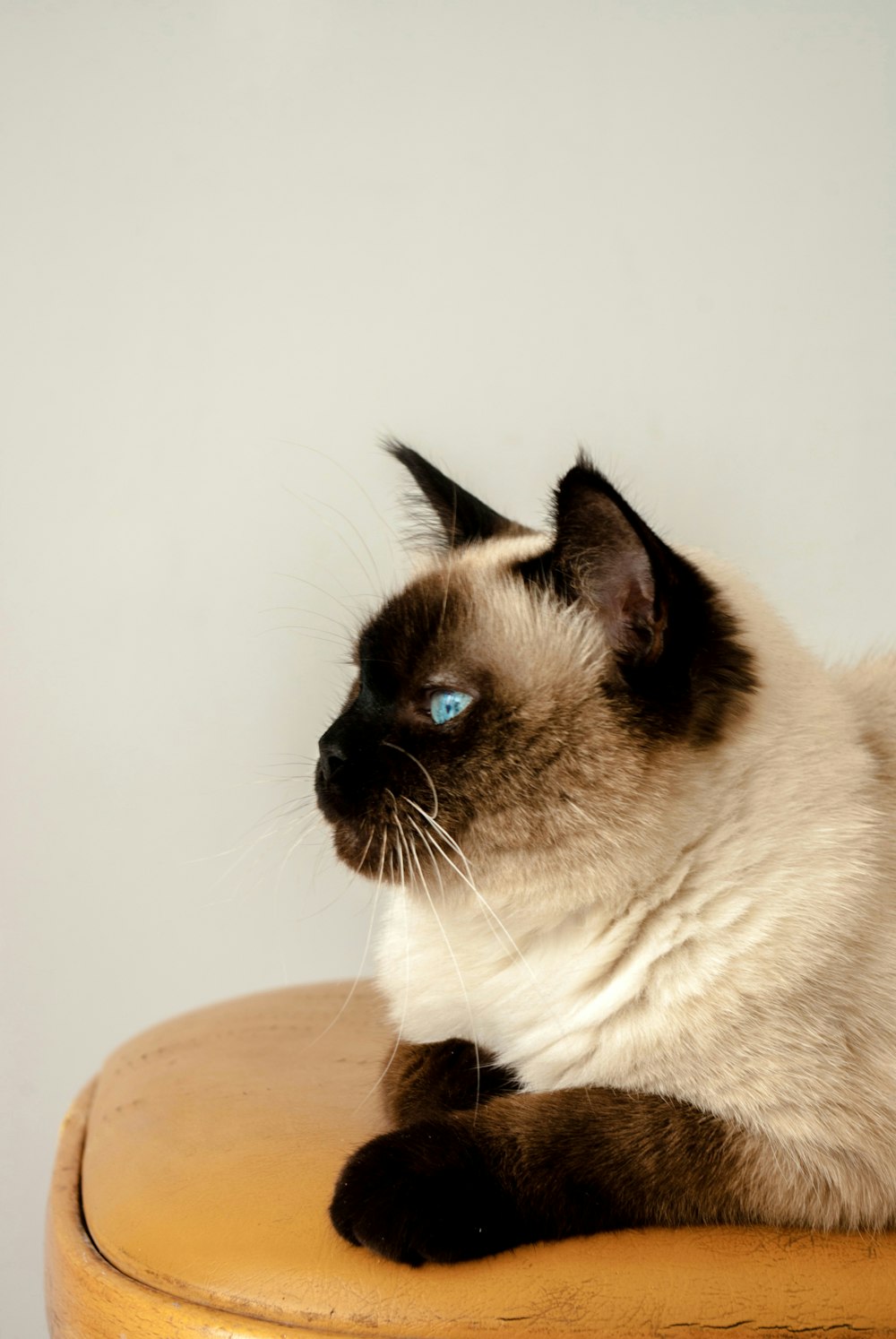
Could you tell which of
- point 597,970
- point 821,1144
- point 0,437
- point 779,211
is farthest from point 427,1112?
point 779,211

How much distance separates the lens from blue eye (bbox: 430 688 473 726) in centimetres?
120

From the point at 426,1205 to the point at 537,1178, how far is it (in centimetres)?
9

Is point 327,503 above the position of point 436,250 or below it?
below

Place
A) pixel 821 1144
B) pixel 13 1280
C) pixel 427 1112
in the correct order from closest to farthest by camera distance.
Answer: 1. pixel 821 1144
2. pixel 427 1112
3. pixel 13 1280

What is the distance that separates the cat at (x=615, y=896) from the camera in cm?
103

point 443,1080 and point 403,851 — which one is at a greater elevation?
point 403,851

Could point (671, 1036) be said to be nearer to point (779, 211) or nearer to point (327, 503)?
point (327, 503)

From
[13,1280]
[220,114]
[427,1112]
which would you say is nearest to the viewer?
[427,1112]

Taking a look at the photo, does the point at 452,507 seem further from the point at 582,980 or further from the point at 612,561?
the point at 582,980

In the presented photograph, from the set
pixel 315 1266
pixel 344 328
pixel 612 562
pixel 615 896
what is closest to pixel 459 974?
pixel 615 896

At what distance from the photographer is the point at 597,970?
117 cm

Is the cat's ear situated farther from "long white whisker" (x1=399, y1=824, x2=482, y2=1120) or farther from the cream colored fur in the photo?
"long white whisker" (x1=399, y1=824, x2=482, y2=1120)

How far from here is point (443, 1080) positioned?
4.07ft

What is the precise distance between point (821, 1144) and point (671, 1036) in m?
0.15
